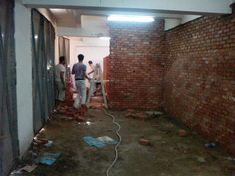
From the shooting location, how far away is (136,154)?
15.1ft

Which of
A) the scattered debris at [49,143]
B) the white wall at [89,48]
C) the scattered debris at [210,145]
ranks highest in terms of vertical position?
the white wall at [89,48]

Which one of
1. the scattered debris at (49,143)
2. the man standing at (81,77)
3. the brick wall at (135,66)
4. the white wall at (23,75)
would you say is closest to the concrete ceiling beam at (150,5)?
the white wall at (23,75)

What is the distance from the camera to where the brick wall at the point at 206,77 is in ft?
15.5

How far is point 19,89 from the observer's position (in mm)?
3938

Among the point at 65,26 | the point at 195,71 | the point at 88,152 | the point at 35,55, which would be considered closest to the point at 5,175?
the point at 88,152

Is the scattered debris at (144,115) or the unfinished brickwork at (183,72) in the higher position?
the unfinished brickwork at (183,72)

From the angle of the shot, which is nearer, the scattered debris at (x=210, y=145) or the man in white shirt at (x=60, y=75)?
the scattered debris at (x=210, y=145)

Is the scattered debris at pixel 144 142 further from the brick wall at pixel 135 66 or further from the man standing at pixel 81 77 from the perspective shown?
the brick wall at pixel 135 66

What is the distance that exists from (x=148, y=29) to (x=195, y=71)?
2.78 metres

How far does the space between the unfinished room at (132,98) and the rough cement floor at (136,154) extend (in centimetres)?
2

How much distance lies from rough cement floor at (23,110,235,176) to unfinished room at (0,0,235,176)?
0.06ft

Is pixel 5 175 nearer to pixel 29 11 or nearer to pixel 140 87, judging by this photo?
pixel 29 11

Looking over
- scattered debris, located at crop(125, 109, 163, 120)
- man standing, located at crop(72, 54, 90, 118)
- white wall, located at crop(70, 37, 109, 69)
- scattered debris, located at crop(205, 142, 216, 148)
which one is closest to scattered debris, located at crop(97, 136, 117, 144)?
scattered debris, located at crop(205, 142, 216, 148)

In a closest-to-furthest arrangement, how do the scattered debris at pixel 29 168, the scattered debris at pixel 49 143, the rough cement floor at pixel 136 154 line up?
the scattered debris at pixel 29 168
the rough cement floor at pixel 136 154
the scattered debris at pixel 49 143
